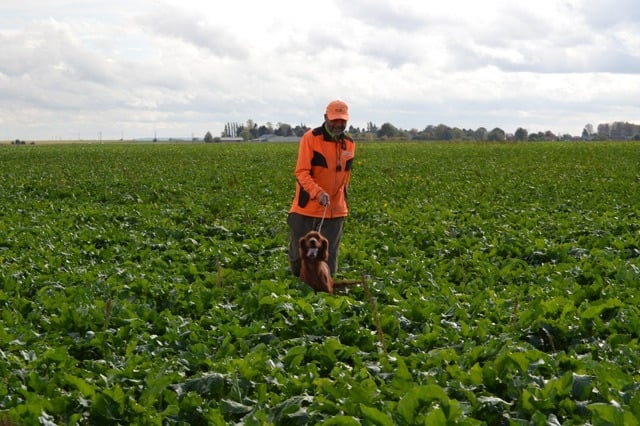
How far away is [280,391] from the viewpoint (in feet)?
17.1

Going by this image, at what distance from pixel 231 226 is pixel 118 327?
295 inches

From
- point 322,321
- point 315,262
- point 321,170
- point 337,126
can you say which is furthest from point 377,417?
point 321,170

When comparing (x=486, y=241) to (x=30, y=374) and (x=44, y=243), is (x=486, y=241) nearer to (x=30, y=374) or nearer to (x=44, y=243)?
(x=44, y=243)

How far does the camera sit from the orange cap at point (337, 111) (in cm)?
795

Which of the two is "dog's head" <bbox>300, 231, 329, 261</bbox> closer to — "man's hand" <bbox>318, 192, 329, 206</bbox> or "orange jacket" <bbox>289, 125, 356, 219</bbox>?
"man's hand" <bbox>318, 192, 329, 206</bbox>

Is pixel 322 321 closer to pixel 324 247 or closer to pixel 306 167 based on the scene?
pixel 324 247

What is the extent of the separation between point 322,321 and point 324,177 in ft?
7.29

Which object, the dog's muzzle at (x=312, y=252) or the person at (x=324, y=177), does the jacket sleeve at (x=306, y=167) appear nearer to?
the person at (x=324, y=177)

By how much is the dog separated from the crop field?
22 cm

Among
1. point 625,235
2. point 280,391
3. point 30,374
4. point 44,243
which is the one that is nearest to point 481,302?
point 280,391

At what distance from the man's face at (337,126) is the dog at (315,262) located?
3.63 feet

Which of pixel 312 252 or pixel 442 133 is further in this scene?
pixel 442 133

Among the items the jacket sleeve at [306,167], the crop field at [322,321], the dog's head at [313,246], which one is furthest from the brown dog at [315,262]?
the jacket sleeve at [306,167]

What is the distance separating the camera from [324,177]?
8438 mm
